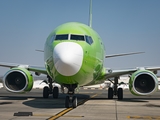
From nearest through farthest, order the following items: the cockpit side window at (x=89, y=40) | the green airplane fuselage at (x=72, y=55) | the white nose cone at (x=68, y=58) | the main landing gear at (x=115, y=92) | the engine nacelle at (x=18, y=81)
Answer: the white nose cone at (x=68, y=58) → the green airplane fuselage at (x=72, y=55) → the cockpit side window at (x=89, y=40) → the engine nacelle at (x=18, y=81) → the main landing gear at (x=115, y=92)

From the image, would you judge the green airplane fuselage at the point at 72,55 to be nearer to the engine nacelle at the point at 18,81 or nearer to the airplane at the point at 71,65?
the airplane at the point at 71,65

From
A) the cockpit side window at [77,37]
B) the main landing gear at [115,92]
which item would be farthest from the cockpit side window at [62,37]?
the main landing gear at [115,92]

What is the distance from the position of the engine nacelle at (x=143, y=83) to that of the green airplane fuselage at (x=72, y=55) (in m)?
2.08

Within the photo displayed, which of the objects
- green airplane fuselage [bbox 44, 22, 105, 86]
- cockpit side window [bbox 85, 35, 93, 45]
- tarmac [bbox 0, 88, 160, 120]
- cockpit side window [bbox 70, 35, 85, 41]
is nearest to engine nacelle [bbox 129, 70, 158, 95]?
tarmac [bbox 0, 88, 160, 120]

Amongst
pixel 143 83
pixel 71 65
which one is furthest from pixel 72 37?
pixel 143 83

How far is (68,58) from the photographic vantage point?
10281 mm

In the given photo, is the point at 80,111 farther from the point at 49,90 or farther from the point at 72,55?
the point at 49,90

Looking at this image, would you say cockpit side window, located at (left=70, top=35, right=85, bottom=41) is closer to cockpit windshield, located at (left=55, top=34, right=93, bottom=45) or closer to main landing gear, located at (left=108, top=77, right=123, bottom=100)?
cockpit windshield, located at (left=55, top=34, right=93, bottom=45)

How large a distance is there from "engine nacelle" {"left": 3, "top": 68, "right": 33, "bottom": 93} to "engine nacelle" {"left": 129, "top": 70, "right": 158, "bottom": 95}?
4.93 m

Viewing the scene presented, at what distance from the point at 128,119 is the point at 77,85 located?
4.03 m

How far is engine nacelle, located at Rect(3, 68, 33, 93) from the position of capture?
14.3 meters

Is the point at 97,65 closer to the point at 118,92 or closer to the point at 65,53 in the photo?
the point at 65,53

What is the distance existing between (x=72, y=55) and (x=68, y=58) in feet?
0.75

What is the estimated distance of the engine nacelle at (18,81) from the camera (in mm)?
14297
